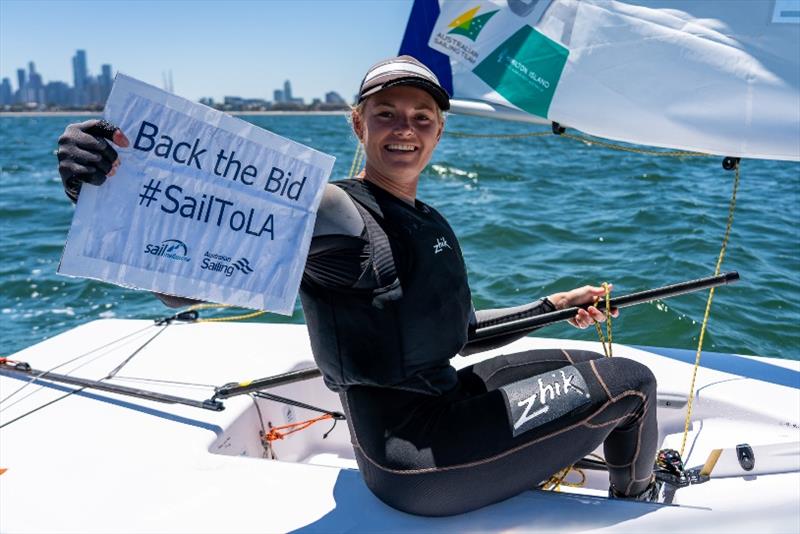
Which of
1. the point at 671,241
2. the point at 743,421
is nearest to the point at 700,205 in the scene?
the point at 671,241

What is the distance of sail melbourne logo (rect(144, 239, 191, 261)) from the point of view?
1316 millimetres

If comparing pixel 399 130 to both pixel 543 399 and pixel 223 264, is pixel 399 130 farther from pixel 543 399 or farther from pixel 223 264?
pixel 543 399

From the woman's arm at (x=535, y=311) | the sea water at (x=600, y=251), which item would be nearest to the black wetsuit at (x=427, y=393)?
the woman's arm at (x=535, y=311)

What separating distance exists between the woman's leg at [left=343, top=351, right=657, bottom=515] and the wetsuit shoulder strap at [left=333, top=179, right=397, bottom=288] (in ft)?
0.90

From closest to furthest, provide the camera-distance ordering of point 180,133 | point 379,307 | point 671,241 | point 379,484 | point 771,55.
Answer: point 180,133 → point 379,307 → point 379,484 → point 771,55 → point 671,241

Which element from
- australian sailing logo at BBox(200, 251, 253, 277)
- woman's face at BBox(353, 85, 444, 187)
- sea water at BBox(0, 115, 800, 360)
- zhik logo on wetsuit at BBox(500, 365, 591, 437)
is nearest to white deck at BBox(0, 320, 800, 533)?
zhik logo on wetsuit at BBox(500, 365, 591, 437)

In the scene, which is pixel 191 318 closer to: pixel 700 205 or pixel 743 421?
pixel 743 421

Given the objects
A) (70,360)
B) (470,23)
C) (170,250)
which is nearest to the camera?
(170,250)

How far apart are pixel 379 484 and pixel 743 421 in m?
1.34

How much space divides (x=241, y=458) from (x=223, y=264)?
71cm

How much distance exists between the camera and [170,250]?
1.33m

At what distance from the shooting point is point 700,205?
6910 millimetres

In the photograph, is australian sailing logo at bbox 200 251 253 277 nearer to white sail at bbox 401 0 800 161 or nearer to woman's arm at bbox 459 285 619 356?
woman's arm at bbox 459 285 619 356

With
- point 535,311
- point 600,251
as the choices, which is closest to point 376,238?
point 535,311
